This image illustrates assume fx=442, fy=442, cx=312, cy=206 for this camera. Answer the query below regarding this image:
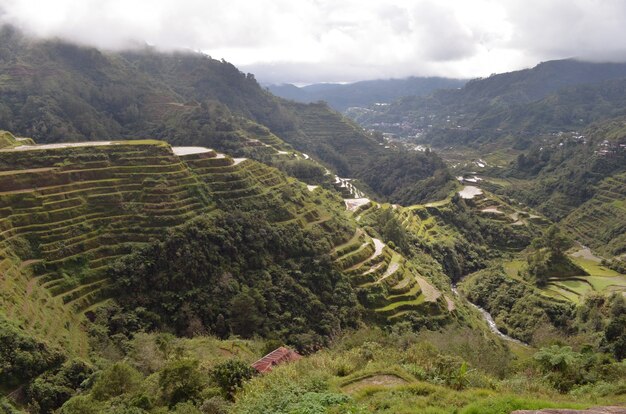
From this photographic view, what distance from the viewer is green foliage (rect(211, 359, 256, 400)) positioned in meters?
20.7

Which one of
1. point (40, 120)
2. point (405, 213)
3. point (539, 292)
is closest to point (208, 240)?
point (539, 292)

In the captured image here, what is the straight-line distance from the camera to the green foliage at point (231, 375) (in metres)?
20.7

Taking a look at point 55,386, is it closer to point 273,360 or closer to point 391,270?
point 273,360

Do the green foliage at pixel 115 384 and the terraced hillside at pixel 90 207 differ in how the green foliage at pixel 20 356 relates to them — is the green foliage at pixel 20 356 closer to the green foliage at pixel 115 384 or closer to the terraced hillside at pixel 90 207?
the terraced hillside at pixel 90 207

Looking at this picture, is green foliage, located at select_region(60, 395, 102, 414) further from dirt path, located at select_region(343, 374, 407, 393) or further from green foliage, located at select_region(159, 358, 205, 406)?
dirt path, located at select_region(343, 374, 407, 393)

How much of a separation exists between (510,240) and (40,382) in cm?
8361

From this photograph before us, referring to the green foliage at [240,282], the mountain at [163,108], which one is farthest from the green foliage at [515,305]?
the mountain at [163,108]

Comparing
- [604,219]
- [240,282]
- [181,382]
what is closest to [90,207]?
[240,282]

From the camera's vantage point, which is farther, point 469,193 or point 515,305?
point 469,193

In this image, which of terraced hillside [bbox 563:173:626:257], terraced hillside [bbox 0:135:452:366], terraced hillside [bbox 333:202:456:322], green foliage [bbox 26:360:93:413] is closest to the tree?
terraced hillside [bbox 333:202:456:322]

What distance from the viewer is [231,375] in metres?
21.2

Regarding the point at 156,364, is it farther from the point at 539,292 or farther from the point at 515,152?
the point at 515,152

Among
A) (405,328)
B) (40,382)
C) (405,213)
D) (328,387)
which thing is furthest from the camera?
(405,213)

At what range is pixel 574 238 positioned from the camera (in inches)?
3880
